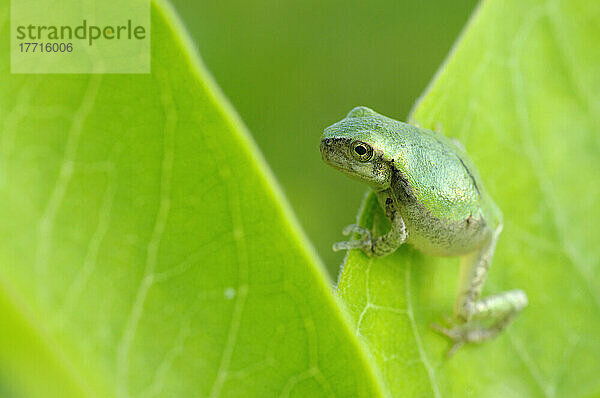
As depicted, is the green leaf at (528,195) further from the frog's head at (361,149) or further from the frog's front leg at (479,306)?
the frog's head at (361,149)

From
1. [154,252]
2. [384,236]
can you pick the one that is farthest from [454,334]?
[154,252]

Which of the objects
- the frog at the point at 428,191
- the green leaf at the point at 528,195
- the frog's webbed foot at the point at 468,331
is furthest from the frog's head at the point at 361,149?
the frog's webbed foot at the point at 468,331

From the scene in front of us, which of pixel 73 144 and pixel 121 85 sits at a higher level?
pixel 121 85

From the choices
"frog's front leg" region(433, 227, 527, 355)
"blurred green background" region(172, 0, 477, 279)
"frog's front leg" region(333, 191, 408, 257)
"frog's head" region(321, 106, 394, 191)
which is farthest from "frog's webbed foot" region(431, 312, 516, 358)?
"blurred green background" region(172, 0, 477, 279)

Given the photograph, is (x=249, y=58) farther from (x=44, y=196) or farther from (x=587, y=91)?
(x=44, y=196)

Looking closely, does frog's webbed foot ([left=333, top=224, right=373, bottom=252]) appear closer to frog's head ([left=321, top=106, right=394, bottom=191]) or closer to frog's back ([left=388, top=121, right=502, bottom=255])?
frog's back ([left=388, top=121, right=502, bottom=255])

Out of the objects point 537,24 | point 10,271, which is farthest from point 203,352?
point 537,24

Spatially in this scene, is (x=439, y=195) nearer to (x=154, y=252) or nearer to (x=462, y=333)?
(x=462, y=333)
